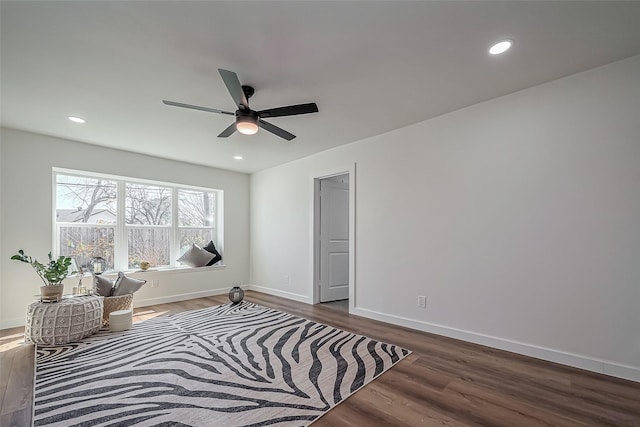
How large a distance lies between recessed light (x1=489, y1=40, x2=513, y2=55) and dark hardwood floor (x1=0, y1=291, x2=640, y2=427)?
8.26 feet

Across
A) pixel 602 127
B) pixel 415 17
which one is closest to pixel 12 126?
pixel 415 17

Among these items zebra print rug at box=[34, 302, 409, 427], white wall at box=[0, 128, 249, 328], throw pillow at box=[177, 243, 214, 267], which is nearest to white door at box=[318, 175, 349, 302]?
zebra print rug at box=[34, 302, 409, 427]

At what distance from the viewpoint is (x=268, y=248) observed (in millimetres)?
5703

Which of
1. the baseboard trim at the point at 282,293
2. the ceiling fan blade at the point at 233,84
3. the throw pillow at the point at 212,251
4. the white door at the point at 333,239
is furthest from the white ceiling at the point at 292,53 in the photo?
the baseboard trim at the point at 282,293

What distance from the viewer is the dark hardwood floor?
1.76 metres

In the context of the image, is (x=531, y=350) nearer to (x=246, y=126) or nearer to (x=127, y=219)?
(x=246, y=126)

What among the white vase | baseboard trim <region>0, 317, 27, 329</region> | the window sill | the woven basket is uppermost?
the white vase

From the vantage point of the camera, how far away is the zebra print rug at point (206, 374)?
1806 millimetres

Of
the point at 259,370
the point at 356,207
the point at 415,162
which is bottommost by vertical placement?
the point at 259,370

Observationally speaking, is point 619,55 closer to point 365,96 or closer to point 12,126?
Answer: point 365,96

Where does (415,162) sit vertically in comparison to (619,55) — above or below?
below

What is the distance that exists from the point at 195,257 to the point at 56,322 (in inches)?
96.7

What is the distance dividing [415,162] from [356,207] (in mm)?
1054

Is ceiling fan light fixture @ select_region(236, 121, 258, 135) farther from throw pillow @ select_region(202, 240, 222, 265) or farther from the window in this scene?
throw pillow @ select_region(202, 240, 222, 265)
